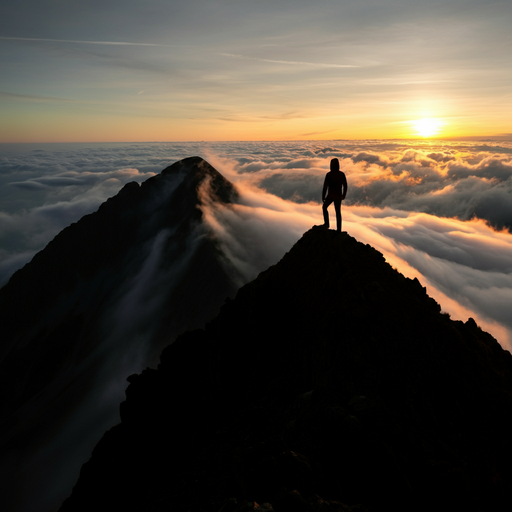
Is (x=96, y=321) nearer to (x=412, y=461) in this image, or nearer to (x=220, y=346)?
(x=220, y=346)

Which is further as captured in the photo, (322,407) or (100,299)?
(100,299)

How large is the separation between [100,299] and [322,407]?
90661 millimetres

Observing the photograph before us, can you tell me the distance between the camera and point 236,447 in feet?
39.5

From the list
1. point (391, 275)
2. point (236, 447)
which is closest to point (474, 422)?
point (391, 275)

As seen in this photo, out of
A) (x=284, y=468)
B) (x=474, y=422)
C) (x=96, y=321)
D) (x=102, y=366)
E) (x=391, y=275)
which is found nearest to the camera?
(x=284, y=468)

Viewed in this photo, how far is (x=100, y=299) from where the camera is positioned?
294 ft

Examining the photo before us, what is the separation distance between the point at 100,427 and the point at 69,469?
277 inches

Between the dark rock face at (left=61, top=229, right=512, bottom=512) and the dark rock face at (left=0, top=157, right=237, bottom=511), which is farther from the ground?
the dark rock face at (left=61, top=229, right=512, bottom=512)

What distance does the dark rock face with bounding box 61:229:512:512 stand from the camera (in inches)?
346

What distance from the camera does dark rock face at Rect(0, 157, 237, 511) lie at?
65.6 metres

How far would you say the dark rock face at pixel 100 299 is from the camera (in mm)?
65625

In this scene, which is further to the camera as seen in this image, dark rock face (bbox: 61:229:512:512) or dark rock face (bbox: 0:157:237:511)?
dark rock face (bbox: 0:157:237:511)

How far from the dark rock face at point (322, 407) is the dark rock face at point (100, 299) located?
42.2 metres

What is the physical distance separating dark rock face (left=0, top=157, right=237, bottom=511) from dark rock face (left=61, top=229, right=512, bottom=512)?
138 ft
